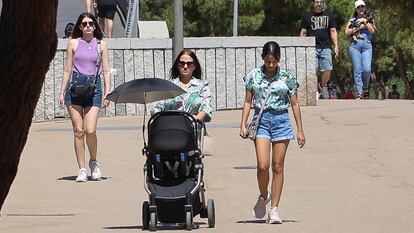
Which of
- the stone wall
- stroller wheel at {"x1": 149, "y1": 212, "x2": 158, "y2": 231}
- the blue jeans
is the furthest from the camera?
the blue jeans

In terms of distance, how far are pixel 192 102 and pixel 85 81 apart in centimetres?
276

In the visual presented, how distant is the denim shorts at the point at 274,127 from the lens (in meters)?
10.8

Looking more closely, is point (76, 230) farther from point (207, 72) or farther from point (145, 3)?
point (145, 3)

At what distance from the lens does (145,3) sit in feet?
182

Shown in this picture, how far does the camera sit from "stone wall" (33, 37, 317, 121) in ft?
64.1

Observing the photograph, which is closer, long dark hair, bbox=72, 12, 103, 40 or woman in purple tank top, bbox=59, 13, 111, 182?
woman in purple tank top, bbox=59, 13, 111, 182

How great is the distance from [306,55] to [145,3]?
114 feet

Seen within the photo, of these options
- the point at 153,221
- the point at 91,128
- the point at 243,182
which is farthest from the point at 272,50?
the point at 91,128

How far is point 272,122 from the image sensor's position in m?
10.8

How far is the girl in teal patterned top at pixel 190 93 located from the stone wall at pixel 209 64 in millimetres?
8505

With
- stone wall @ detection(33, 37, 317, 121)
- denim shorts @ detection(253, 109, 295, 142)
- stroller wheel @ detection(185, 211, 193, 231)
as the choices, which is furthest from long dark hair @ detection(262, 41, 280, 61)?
stone wall @ detection(33, 37, 317, 121)

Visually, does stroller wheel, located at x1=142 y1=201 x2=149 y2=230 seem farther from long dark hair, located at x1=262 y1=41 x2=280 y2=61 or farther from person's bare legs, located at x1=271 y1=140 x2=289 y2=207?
long dark hair, located at x1=262 y1=41 x2=280 y2=61

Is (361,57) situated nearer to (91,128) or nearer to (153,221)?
(91,128)

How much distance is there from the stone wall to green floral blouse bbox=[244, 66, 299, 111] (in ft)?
28.6
